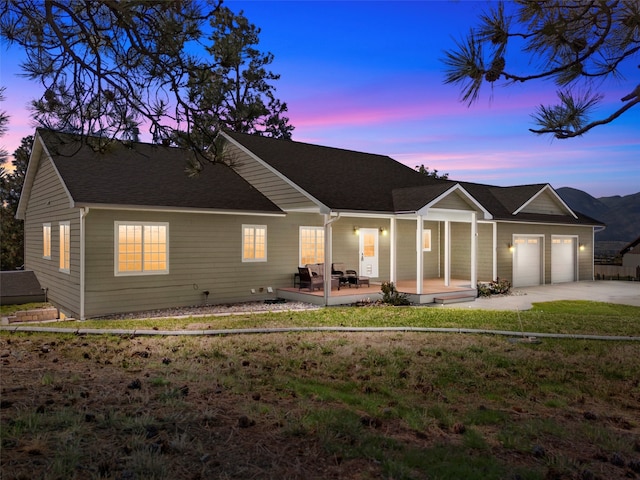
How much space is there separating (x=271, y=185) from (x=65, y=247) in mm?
6722

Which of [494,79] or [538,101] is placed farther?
[538,101]

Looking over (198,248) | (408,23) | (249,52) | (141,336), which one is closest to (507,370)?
(141,336)

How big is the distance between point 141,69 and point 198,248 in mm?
8452

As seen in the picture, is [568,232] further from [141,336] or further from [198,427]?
[198,427]

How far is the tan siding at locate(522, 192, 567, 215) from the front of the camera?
22.3 meters

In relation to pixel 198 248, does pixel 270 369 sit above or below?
below

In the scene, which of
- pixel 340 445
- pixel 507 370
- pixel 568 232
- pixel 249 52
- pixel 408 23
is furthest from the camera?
pixel 249 52

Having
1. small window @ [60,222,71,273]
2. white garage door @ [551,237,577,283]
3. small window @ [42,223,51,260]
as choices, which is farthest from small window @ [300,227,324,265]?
white garage door @ [551,237,577,283]

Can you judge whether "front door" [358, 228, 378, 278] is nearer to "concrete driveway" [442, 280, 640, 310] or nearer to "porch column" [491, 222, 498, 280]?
"concrete driveway" [442, 280, 640, 310]

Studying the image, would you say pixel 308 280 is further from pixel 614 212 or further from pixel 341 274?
pixel 614 212

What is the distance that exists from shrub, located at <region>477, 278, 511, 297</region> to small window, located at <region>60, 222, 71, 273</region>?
45.7 ft

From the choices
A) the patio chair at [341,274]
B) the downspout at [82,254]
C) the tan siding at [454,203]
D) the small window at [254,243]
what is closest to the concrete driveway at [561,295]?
the tan siding at [454,203]

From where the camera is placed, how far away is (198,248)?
1389 cm

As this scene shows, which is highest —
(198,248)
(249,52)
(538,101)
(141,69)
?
(249,52)
